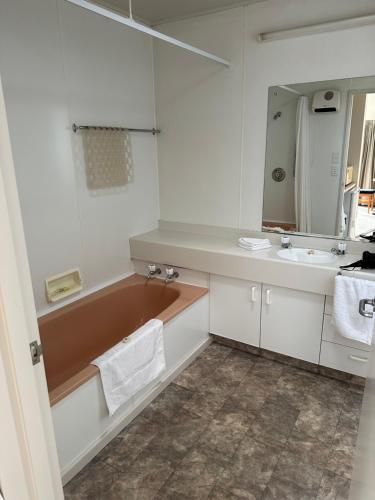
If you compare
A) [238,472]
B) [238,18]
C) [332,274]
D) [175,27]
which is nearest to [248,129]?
[238,18]

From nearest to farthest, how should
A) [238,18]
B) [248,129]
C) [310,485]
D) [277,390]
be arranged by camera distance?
[310,485] → [277,390] → [238,18] → [248,129]

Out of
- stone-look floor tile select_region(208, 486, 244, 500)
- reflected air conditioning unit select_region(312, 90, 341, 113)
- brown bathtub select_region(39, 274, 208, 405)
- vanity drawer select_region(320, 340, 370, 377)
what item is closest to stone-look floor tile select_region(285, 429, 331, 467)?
stone-look floor tile select_region(208, 486, 244, 500)

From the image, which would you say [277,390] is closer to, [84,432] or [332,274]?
[332,274]

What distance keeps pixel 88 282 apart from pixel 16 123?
3.92ft

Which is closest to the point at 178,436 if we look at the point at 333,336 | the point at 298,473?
the point at 298,473

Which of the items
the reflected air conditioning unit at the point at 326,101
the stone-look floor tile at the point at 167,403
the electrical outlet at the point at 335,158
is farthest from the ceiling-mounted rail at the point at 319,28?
the stone-look floor tile at the point at 167,403

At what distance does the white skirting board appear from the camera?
171 centimetres

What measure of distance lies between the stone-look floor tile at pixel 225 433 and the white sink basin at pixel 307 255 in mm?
1068

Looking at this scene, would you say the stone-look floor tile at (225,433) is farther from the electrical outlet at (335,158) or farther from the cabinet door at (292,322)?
the electrical outlet at (335,158)

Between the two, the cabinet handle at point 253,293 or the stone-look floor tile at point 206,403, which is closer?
the stone-look floor tile at point 206,403

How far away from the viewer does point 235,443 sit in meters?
1.96

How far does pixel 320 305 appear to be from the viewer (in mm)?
2348

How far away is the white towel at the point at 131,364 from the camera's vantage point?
6.22ft

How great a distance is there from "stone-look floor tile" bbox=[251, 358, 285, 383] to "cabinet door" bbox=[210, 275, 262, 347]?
142 millimetres
